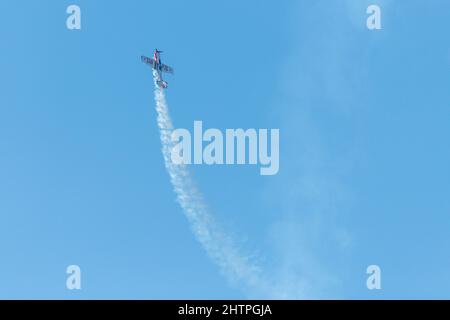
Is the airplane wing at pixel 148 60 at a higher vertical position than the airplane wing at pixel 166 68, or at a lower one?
higher

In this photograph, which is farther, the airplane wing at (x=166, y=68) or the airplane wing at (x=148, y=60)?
the airplane wing at (x=166, y=68)

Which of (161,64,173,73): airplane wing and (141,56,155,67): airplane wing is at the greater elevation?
(141,56,155,67): airplane wing

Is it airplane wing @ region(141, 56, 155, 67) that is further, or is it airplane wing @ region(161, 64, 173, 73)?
airplane wing @ region(161, 64, 173, 73)

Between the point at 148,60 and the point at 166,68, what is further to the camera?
the point at 166,68

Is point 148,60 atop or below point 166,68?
atop
